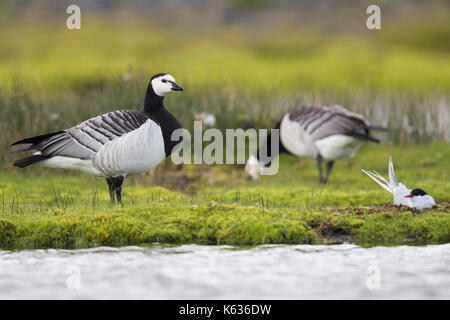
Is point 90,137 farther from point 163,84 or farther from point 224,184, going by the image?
point 224,184

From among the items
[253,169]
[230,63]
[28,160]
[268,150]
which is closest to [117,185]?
[28,160]

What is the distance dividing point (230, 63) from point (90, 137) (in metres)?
24.8

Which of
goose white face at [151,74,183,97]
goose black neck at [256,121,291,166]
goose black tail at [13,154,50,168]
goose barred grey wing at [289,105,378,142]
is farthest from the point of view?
goose black neck at [256,121,291,166]

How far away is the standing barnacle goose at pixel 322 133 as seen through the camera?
1241cm

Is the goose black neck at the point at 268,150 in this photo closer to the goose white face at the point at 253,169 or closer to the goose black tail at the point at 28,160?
the goose white face at the point at 253,169

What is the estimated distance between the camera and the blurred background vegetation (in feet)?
49.2

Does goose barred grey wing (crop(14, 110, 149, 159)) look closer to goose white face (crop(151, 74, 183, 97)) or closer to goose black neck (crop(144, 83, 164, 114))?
goose black neck (crop(144, 83, 164, 114))

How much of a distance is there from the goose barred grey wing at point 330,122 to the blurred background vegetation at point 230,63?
106 inches

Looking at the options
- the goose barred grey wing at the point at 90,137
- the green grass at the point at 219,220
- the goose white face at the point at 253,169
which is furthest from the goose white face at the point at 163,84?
the goose white face at the point at 253,169

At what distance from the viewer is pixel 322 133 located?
12.7 metres

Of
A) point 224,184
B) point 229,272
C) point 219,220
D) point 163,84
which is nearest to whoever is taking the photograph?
point 229,272

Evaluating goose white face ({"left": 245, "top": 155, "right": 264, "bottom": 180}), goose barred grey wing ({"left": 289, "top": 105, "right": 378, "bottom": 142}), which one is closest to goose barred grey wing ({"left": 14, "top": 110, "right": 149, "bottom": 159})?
goose barred grey wing ({"left": 289, "top": 105, "right": 378, "bottom": 142})

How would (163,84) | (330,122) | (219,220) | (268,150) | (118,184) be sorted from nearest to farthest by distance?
(219,220) → (118,184) → (163,84) → (330,122) → (268,150)

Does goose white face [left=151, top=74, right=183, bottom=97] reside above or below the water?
above
